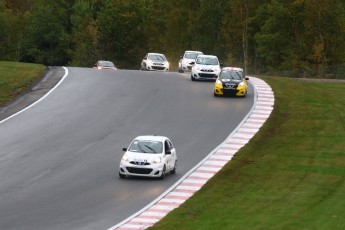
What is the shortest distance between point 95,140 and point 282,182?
11036 mm

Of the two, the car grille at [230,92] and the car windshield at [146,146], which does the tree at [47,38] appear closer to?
the car grille at [230,92]

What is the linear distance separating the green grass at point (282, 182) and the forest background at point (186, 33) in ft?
123

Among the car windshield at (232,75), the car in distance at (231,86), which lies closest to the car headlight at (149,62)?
the car windshield at (232,75)

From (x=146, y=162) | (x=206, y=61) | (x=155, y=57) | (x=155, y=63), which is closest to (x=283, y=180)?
(x=146, y=162)

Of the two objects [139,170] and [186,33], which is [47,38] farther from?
[139,170]

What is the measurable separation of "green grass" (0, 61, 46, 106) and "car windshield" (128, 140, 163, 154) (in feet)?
55.1

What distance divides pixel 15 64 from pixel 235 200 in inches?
1505

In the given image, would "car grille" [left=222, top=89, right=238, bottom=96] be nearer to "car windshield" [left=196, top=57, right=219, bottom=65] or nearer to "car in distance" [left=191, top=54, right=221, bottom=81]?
"car in distance" [left=191, top=54, right=221, bottom=81]

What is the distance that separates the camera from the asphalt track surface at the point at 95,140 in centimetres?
2519

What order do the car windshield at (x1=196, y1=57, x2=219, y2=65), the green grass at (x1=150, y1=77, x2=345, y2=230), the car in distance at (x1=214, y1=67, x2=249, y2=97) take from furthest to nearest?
the car windshield at (x1=196, y1=57, x2=219, y2=65), the car in distance at (x1=214, y1=67, x2=249, y2=97), the green grass at (x1=150, y1=77, x2=345, y2=230)

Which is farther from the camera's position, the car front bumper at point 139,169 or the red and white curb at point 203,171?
the car front bumper at point 139,169

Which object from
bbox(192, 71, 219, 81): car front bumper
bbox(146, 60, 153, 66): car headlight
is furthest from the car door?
bbox(146, 60, 153, 66): car headlight

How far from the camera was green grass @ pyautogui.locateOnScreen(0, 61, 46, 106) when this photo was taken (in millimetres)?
48062

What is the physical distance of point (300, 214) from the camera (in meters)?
23.0
